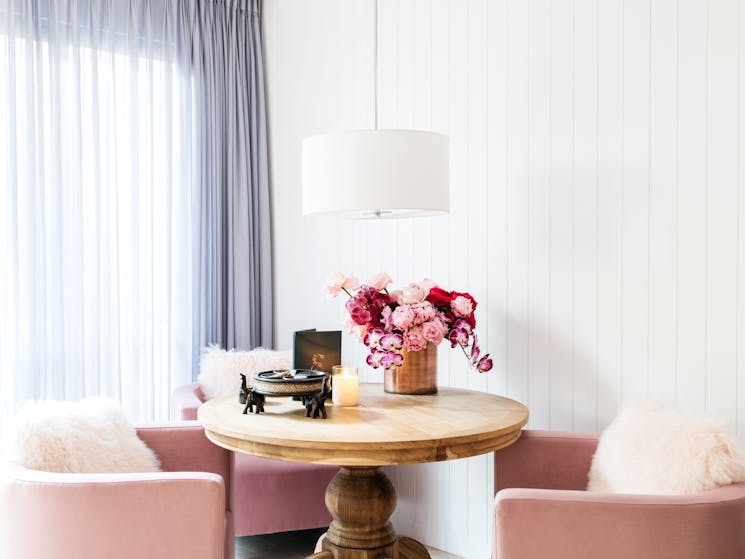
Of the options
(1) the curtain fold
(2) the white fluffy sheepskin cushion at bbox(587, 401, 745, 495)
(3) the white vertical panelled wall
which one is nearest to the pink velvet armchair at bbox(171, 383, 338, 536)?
(3) the white vertical panelled wall

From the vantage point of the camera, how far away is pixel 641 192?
6.82ft

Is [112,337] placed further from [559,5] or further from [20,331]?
[559,5]

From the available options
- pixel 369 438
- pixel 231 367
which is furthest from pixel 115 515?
pixel 231 367

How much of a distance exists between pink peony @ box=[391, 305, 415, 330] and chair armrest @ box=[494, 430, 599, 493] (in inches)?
18.1

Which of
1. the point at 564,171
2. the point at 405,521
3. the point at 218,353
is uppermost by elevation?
the point at 564,171

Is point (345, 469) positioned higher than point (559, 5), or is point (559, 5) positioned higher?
point (559, 5)

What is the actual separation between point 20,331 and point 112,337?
1.20 ft

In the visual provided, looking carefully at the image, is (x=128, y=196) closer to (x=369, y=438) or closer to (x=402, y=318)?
(x=402, y=318)

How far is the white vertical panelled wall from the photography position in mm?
1945

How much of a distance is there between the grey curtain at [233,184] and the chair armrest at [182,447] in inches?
44.3

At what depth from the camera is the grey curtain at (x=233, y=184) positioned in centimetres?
313

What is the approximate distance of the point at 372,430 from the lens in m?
1.64

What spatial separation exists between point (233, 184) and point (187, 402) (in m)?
1.18

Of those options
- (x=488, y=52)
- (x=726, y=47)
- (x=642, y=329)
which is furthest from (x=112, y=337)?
(x=726, y=47)
